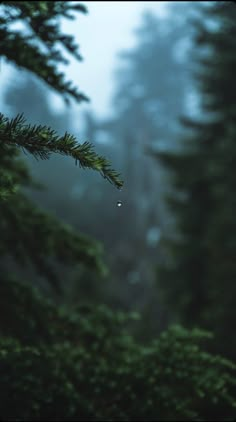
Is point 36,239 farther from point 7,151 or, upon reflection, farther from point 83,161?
point 83,161

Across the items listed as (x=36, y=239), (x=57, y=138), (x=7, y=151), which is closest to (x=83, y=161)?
(x=57, y=138)

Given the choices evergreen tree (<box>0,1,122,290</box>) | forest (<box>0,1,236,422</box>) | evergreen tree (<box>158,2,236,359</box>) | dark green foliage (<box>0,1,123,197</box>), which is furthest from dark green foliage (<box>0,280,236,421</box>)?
evergreen tree (<box>158,2,236,359</box>)

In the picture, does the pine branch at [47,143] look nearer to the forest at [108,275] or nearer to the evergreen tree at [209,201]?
the forest at [108,275]

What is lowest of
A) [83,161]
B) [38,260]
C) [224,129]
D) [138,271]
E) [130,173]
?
[83,161]

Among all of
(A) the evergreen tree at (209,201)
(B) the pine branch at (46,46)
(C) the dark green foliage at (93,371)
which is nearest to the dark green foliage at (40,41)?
(B) the pine branch at (46,46)

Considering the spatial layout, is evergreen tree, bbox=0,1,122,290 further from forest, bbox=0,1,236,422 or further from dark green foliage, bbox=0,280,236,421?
dark green foliage, bbox=0,280,236,421

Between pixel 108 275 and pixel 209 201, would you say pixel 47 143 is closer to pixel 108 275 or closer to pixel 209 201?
pixel 108 275
